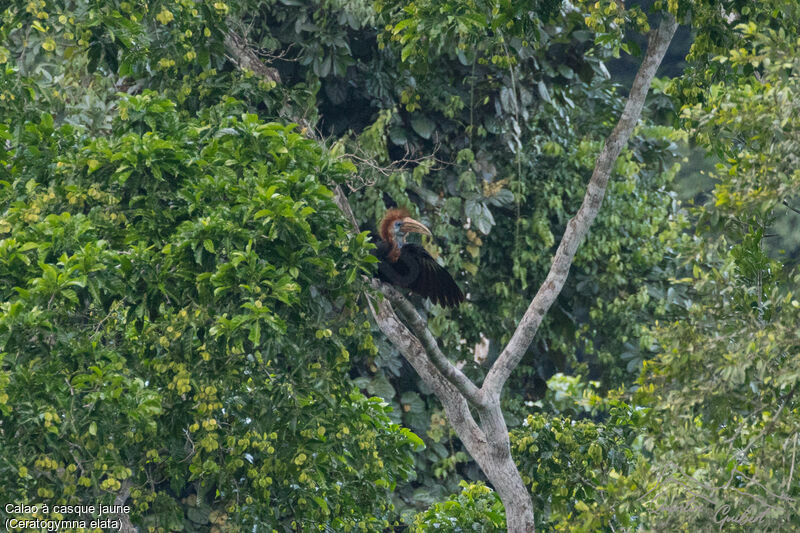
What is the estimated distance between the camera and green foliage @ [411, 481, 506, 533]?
21.1 feet

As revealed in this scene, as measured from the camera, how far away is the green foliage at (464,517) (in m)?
6.44

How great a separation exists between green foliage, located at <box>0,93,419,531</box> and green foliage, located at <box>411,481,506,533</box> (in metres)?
1.11

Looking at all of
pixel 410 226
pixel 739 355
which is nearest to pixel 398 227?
pixel 410 226

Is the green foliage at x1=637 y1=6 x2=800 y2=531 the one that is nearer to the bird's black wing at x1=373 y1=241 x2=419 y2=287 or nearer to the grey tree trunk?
the grey tree trunk

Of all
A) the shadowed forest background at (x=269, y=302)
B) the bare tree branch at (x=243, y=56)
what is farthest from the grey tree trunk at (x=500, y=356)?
the bare tree branch at (x=243, y=56)

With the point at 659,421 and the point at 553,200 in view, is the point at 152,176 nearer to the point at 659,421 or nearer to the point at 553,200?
the point at 659,421

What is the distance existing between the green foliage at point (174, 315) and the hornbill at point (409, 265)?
143 centimetres

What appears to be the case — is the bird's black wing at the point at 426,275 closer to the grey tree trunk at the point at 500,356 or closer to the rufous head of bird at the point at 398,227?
the rufous head of bird at the point at 398,227

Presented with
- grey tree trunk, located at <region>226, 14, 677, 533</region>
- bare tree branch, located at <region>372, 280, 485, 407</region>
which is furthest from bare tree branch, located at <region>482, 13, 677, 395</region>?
bare tree branch, located at <region>372, 280, 485, 407</region>

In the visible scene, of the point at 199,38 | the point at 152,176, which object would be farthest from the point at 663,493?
the point at 199,38

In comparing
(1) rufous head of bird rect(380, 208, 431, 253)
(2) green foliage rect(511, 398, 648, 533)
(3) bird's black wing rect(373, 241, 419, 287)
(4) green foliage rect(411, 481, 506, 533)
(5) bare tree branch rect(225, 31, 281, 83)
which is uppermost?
(5) bare tree branch rect(225, 31, 281, 83)

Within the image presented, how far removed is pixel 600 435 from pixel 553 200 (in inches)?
139

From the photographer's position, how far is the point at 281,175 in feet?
16.0

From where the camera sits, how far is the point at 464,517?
6500mm
